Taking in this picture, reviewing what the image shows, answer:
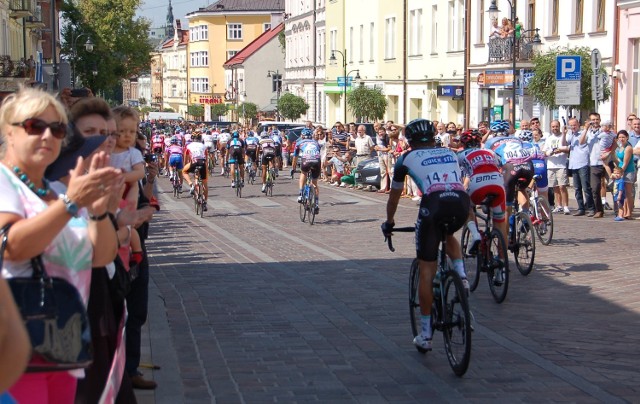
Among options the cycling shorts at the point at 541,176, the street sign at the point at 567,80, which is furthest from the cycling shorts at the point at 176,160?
the cycling shorts at the point at 541,176

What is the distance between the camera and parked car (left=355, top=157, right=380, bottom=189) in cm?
3111

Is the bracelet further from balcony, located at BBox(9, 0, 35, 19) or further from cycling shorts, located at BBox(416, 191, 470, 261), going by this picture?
balcony, located at BBox(9, 0, 35, 19)

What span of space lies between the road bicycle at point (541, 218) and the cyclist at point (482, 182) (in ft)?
13.8

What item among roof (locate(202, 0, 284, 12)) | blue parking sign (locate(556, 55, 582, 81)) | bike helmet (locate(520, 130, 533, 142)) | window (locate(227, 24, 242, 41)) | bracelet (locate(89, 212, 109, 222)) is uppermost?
roof (locate(202, 0, 284, 12))

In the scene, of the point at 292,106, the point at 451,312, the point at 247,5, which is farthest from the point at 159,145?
the point at 247,5

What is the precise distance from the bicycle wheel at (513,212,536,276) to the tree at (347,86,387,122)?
4082cm

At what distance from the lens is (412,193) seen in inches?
1099

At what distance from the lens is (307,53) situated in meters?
75.2

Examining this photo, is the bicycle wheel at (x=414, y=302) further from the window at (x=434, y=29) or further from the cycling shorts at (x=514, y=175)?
the window at (x=434, y=29)

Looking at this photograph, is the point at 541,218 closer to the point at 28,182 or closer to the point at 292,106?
the point at 28,182

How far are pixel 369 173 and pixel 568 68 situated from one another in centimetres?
916

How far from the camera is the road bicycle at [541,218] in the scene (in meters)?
15.6

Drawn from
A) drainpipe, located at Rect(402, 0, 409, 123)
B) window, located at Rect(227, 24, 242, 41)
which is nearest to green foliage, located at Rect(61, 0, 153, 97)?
window, located at Rect(227, 24, 242, 41)

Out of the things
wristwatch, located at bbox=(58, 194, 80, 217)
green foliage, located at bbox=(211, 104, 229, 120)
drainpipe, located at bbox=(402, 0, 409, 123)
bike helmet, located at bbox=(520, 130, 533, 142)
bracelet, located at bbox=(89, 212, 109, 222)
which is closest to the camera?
wristwatch, located at bbox=(58, 194, 80, 217)
